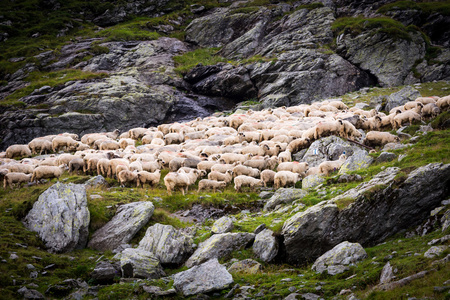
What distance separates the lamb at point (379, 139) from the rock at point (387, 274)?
15730mm

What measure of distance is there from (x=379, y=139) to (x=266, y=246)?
576 inches

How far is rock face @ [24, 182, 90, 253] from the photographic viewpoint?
549 inches

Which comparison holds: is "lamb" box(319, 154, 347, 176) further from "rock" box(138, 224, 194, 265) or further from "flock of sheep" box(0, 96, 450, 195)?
"rock" box(138, 224, 194, 265)

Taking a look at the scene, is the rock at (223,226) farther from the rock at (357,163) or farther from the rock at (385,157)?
the rock at (385,157)

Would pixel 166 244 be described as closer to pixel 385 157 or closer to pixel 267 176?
pixel 267 176

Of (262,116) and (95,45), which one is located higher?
(95,45)

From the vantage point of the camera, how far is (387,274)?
8867 mm

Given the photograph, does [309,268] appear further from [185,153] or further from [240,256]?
[185,153]

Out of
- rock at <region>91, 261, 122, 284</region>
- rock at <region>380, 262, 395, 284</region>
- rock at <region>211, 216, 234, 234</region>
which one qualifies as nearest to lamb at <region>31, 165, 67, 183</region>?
rock at <region>91, 261, 122, 284</region>

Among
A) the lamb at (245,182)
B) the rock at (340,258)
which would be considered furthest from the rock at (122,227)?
the rock at (340,258)

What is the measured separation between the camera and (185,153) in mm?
26062

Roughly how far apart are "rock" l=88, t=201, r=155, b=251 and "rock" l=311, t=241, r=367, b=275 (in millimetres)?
8397

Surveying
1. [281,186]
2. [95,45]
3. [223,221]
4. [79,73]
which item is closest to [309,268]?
[223,221]

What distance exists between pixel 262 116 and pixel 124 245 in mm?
26804
